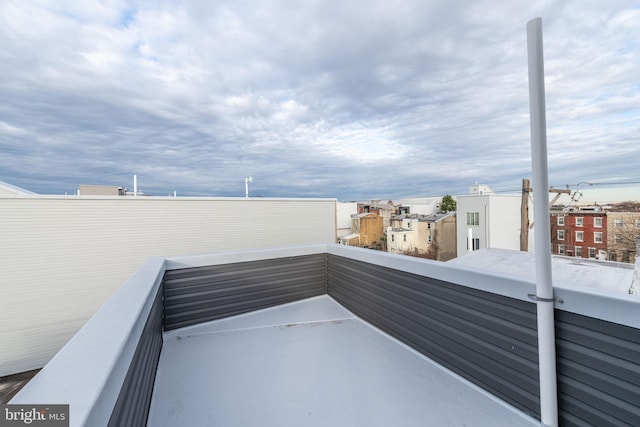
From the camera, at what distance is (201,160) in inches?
539

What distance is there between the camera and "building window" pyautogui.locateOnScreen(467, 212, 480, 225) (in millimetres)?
15008

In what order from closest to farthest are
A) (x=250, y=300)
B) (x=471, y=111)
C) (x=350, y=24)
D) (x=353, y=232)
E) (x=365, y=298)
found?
(x=365, y=298) → (x=250, y=300) → (x=350, y=24) → (x=471, y=111) → (x=353, y=232)

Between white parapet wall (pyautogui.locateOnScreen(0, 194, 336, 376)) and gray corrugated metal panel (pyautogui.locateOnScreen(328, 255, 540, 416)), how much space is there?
598 cm

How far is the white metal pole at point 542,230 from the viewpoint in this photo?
1314mm

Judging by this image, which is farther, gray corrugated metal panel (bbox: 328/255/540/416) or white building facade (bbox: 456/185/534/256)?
white building facade (bbox: 456/185/534/256)

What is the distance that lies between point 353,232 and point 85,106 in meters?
18.4

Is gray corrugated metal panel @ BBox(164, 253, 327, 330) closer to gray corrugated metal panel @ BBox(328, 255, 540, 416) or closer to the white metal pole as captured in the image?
gray corrugated metal panel @ BBox(328, 255, 540, 416)

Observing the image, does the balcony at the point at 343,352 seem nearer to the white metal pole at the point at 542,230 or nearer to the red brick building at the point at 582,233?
the white metal pole at the point at 542,230

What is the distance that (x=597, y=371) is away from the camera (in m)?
1.21

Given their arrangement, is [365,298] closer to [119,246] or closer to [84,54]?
[119,246]

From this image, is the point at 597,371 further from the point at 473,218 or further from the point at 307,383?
the point at 473,218

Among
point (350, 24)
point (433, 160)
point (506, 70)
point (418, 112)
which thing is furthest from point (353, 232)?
point (506, 70)

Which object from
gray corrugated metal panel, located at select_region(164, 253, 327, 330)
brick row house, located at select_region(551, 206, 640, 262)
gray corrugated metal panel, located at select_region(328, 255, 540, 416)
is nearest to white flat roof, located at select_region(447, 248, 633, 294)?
gray corrugated metal panel, located at select_region(328, 255, 540, 416)

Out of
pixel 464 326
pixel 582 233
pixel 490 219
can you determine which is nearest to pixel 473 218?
pixel 490 219
